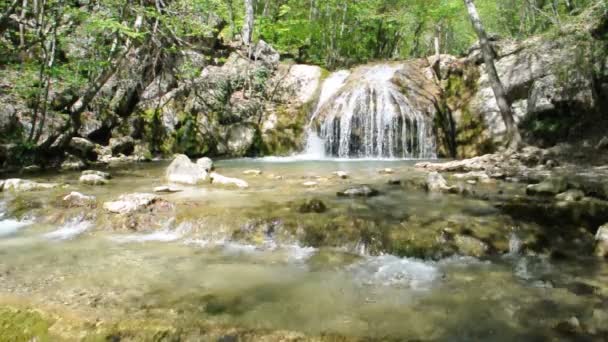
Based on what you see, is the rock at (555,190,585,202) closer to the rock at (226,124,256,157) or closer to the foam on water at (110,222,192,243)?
the foam on water at (110,222,192,243)

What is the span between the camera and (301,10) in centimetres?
2422

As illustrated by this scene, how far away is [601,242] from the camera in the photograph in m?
4.52

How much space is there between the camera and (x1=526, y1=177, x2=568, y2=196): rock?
672 cm

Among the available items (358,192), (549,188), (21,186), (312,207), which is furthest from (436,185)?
(21,186)

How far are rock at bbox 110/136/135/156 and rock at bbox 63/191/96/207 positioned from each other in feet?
26.7

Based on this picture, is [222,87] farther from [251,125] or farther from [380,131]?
[380,131]

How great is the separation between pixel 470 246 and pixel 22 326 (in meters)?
4.13

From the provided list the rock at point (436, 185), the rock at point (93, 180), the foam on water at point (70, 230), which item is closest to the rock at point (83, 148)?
the rock at point (93, 180)

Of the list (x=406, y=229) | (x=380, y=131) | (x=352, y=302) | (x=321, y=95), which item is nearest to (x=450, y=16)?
(x=321, y=95)

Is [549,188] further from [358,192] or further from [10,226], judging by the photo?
[10,226]

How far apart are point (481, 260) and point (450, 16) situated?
21.6 m

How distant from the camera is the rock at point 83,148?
12.8 meters

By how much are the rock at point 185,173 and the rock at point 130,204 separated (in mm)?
2366

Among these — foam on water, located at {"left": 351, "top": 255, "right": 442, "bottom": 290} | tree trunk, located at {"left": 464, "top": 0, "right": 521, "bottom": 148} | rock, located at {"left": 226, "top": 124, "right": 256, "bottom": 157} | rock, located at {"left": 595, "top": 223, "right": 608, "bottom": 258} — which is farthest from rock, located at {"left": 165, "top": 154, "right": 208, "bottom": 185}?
tree trunk, located at {"left": 464, "top": 0, "right": 521, "bottom": 148}
